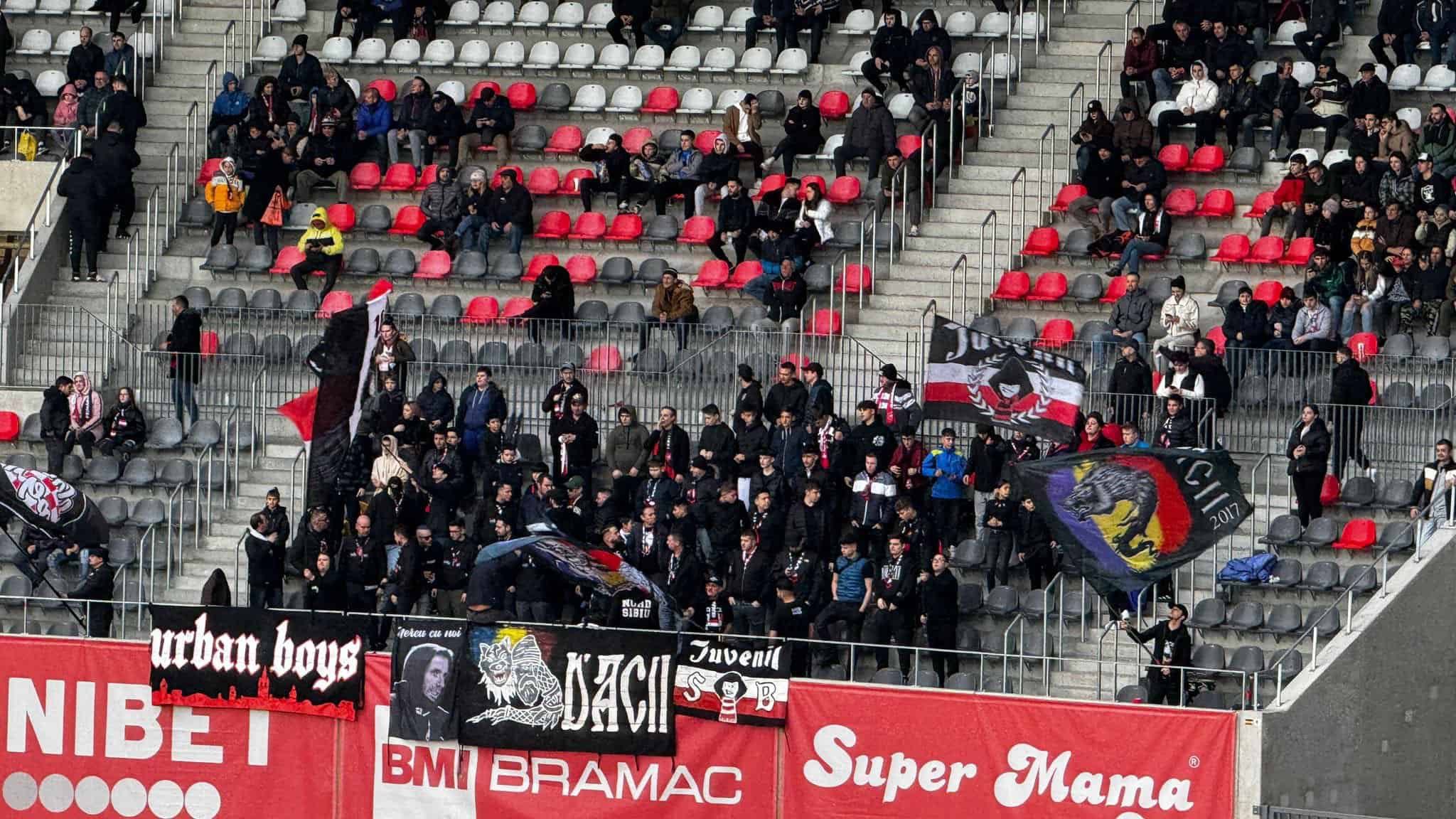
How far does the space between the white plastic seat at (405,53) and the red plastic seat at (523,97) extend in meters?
1.65

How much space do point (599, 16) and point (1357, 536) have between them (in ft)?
49.4

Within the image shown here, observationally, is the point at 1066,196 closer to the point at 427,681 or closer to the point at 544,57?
the point at 544,57

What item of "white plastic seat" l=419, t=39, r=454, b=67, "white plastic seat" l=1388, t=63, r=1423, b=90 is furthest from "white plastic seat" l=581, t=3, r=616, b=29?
"white plastic seat" l=1388, t=63, r=1423, b=90

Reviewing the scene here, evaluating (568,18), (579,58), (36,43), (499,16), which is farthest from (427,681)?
(36,43)

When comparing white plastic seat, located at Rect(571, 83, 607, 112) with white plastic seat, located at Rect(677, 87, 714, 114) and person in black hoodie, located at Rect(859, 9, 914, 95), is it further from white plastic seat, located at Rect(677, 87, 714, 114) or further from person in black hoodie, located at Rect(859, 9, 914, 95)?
person in black hoodie, located at Rect(859, 9, 914, 95)

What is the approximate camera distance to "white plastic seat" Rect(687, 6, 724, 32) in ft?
128

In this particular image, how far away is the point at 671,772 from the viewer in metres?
26.3

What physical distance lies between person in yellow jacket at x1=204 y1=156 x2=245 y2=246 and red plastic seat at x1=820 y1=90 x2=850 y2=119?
7360 millimetres

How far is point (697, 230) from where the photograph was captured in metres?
35.9

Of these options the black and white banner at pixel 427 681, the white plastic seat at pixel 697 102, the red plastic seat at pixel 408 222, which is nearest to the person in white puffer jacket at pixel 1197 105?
the white plastic seat at pixel 697 102

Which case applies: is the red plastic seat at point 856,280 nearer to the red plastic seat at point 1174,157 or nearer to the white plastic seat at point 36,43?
the red plastic seat at point 1174,157

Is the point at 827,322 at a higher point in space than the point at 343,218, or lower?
lower

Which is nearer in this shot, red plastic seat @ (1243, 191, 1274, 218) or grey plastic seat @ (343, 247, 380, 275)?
red plastic seat @ (1243, 191, 1274, 218)

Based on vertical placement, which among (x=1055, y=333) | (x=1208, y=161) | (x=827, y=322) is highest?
(x=1208, y=161)
